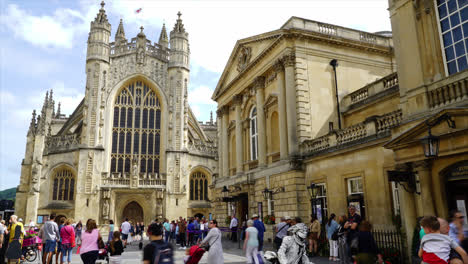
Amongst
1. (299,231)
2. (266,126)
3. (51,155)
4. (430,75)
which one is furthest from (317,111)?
(51,155)

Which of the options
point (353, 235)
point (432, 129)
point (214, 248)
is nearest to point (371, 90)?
point (432, 129)

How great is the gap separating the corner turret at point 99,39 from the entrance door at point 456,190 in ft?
118

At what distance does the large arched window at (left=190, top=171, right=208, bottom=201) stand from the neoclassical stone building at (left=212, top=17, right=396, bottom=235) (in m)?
16.6

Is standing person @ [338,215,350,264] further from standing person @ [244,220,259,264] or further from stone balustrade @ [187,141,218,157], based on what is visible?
stone balustrade @ [187,141,218,157]

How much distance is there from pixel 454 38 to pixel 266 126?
11.9 meters

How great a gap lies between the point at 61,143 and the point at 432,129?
3667cm

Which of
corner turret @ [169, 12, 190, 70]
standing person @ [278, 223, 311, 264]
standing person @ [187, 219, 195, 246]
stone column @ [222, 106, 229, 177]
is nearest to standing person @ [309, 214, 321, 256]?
standing person @ [278, 223, 311, 264]

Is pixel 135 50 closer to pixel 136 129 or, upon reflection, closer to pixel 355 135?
pixel 136 129

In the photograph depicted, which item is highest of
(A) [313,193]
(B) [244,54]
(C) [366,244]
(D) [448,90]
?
(B) [244,54]

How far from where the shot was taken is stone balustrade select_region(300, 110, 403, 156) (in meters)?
12.7

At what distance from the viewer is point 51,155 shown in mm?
36844

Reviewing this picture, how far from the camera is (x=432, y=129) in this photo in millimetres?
9711

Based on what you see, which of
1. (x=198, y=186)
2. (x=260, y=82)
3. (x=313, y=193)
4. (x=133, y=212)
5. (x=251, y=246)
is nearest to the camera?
(x=251, y=246)

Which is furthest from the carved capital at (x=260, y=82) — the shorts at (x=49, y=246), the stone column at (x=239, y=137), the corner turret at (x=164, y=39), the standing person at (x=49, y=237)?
the corner turret at (x=164, y=39)
